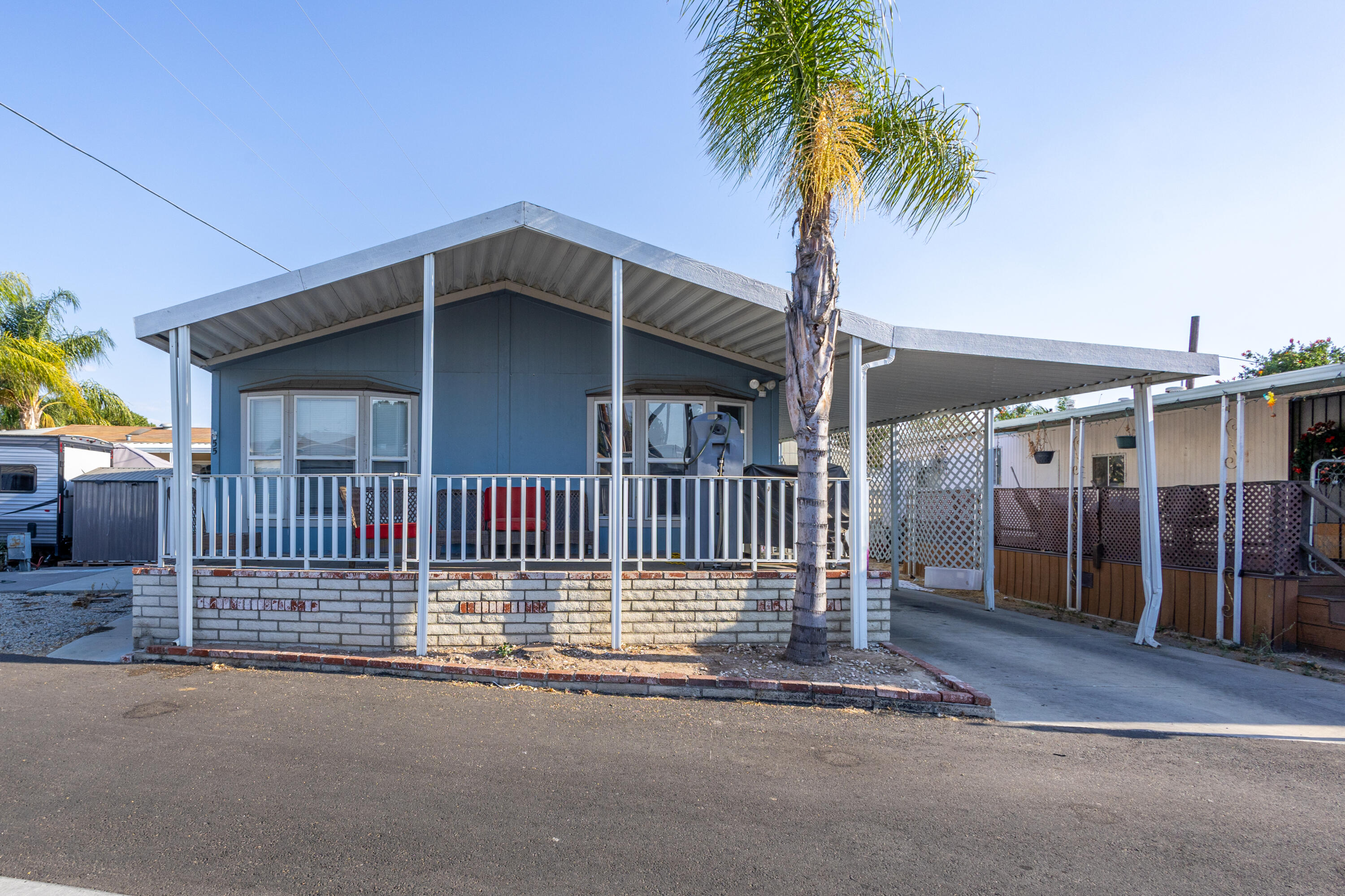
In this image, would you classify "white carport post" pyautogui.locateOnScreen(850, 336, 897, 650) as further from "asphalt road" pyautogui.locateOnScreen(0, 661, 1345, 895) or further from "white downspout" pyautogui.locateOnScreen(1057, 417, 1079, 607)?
"white downspout" pyautogui.locateOnScreen(1057, 417, 1079, 607)

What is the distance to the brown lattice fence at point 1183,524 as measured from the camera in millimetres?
7512

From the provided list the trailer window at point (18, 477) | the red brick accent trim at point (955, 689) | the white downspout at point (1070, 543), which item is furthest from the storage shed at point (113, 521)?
the white downspout at point (1070, 543)

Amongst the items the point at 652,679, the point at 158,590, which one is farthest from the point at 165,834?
the point at 158,590

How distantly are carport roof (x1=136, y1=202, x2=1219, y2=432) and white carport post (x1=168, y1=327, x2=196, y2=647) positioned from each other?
261mm

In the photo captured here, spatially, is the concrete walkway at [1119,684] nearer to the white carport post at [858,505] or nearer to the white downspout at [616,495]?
the white carport post at [858,505]

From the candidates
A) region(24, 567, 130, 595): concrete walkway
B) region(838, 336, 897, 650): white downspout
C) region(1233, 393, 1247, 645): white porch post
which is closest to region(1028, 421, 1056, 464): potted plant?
region(1233, 393, 1247, 645): white porch post

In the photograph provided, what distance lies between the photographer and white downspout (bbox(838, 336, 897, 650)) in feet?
21.8

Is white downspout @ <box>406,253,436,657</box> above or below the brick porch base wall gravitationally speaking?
above

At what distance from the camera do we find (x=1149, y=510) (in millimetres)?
7930

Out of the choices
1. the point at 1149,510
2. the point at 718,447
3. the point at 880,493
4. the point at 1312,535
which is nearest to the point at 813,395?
the point at 718,447

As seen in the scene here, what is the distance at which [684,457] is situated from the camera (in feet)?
29.0

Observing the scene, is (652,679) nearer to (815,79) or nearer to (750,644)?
(750,644)

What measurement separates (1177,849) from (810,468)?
3.42m

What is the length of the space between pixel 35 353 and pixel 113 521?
11.4m
